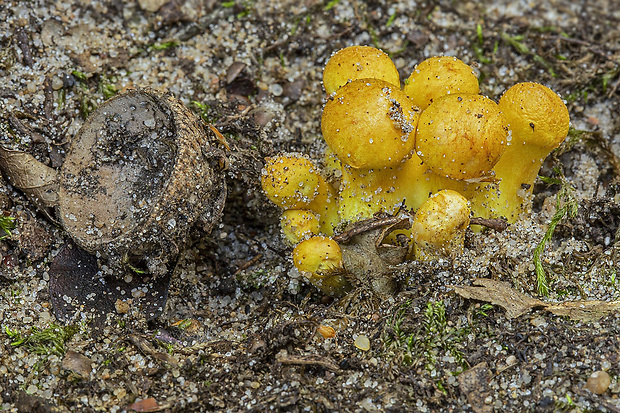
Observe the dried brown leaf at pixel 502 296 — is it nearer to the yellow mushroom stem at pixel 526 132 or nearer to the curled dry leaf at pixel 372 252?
the curled dry leaf at pixel 372 252

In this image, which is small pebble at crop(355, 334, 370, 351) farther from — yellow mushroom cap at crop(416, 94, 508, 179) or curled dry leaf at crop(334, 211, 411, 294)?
yellow mushroom cap at crop(416, 94, 508, 179)

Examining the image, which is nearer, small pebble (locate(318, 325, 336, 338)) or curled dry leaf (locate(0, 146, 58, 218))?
small pebble (locate(318, 325, 336, 338))

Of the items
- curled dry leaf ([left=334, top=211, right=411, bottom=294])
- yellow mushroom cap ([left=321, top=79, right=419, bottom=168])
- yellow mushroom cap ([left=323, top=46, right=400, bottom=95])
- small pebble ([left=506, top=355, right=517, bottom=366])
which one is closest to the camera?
small pebble ([left=506, top=355, right=517, bottom=366])

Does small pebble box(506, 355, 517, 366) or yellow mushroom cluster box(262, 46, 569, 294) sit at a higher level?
yellow mushroom cluster box(262, 46, 569, 294)

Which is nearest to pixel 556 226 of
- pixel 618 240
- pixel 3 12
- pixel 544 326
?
pixel 618 240

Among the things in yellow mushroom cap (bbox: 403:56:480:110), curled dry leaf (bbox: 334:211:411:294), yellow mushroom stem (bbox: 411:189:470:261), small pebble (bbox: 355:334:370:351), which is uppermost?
yellow mushroom cap (bbox: 403:56:480:110)

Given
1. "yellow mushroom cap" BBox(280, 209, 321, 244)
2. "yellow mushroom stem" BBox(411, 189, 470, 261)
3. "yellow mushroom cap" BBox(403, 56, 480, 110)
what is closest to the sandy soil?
"yellow mushroom stem" BBox(411, 189, 470, 261)
